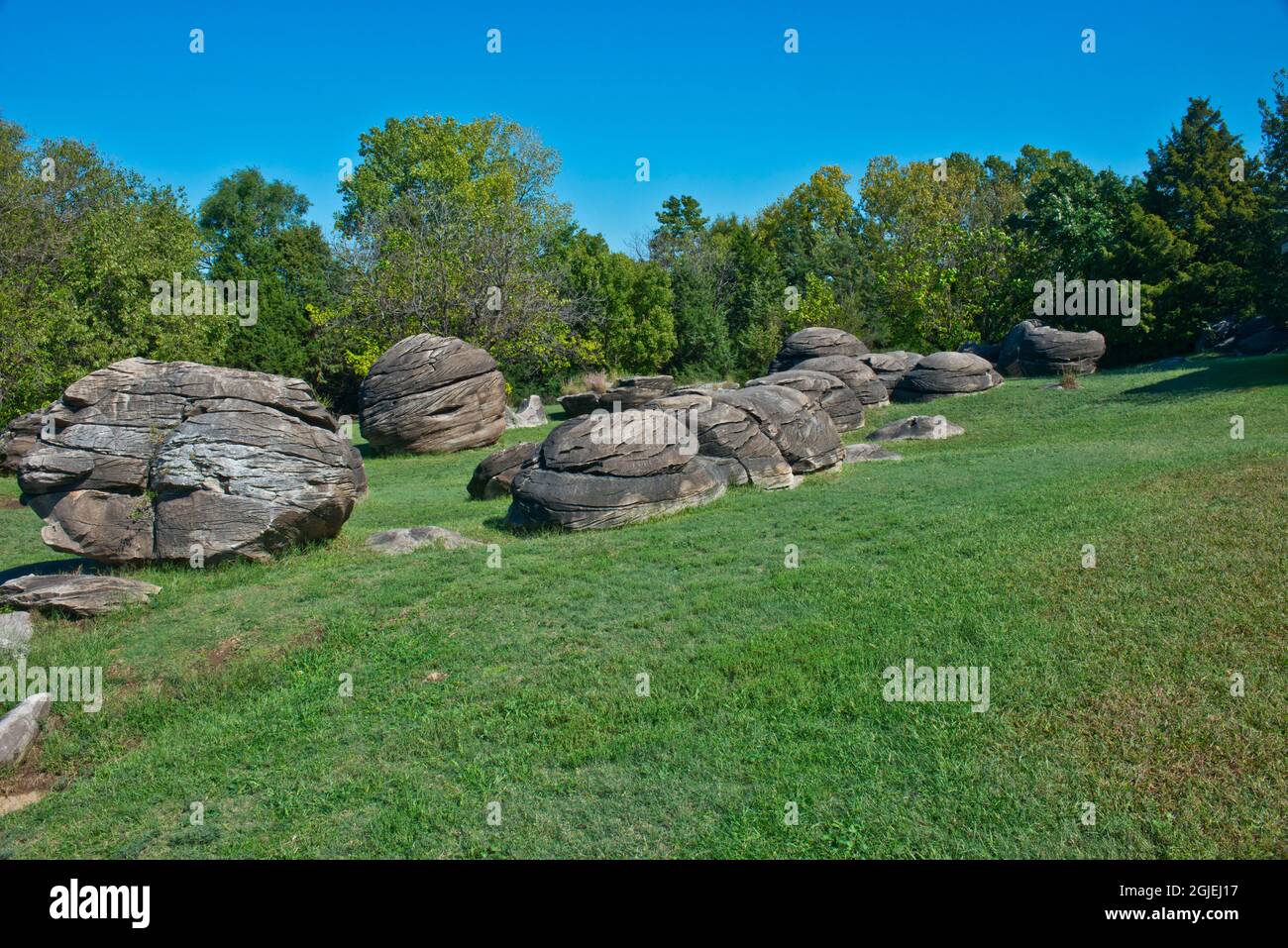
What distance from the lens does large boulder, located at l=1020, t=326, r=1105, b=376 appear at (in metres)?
28.6

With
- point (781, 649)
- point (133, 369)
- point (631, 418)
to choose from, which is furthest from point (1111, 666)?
point (133, 369)

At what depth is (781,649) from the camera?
728 centimetres

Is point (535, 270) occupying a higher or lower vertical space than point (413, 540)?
higher

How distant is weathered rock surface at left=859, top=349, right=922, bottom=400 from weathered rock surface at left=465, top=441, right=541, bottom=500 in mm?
14726

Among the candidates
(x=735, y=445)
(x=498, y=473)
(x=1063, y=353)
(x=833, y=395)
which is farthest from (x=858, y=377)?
(x=498, y=473)

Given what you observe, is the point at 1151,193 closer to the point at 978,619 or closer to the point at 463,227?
the point at 463,227

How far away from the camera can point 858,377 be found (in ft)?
85.5

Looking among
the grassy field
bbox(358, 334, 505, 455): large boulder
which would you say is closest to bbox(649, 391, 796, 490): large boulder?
the grassy field

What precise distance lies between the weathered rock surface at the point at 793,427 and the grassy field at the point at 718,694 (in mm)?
3963

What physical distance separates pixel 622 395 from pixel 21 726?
2392 cm

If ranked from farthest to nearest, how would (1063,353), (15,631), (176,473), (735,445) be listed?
(1063,353), (735,445), (176,473), (15,631)

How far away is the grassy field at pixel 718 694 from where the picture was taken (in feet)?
16.9

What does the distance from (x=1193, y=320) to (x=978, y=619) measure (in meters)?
29.4

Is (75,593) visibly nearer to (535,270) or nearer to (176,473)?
(176,473)
